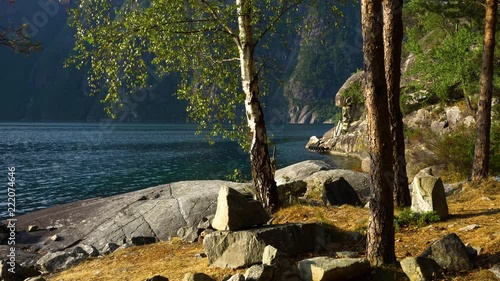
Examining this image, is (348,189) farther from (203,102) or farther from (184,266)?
(184,266)

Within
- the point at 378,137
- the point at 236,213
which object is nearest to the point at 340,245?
the point at 236,213

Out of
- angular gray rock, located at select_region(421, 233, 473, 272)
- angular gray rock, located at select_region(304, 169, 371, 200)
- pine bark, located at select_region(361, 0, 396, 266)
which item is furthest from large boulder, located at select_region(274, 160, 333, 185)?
angular gray rock, located at select_region(421, 233, 473, 272)

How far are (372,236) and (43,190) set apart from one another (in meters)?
41.8

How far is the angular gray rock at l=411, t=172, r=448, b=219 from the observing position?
11.4m

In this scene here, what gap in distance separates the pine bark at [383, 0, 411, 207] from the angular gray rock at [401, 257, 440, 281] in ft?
20.3

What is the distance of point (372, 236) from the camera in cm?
838

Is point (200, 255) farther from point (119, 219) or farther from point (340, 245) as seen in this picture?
point (119, 219)

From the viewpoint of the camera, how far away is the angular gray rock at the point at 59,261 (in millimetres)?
14086

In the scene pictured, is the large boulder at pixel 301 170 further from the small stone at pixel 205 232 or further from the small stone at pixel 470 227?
the small stone at pixel 470 227

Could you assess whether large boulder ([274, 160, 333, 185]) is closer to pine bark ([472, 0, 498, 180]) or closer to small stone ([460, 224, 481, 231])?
pine bark ([472, 0, 498, 180])

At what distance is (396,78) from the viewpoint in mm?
13383

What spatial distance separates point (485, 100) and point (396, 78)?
730 cm

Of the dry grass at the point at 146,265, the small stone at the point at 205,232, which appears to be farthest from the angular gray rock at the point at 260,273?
the small stone at the point at 205,232

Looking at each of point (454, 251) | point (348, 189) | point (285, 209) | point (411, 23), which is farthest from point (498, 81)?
point (411, 23)
